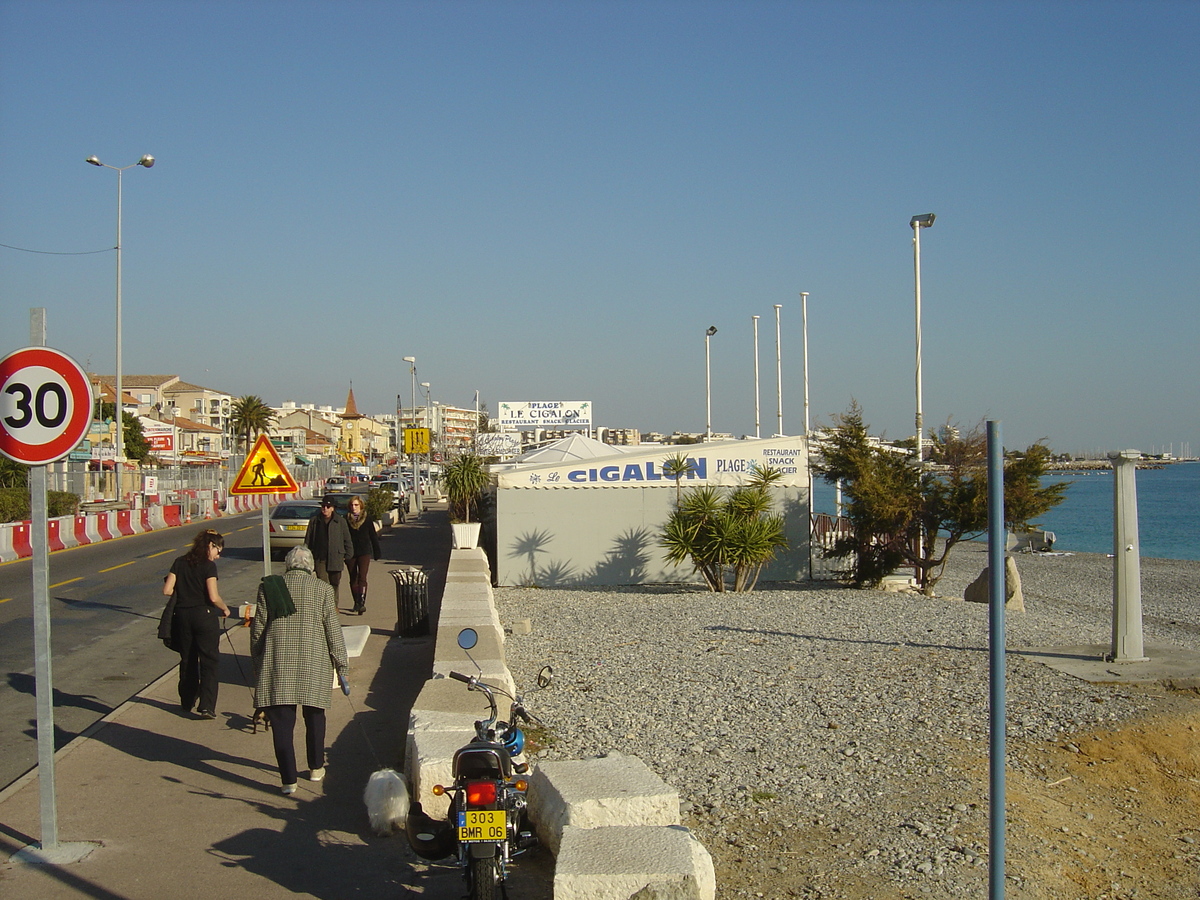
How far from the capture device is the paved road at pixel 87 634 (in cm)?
877

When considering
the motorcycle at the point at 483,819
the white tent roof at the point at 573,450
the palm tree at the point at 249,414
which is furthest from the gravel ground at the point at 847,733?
the palm tree at the point at 249,414

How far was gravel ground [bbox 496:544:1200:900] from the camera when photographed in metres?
5.34

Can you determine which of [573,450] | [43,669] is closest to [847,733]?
[43,669]

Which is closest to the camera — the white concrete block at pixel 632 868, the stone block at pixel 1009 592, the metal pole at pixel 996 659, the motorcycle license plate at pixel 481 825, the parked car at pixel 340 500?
the metal pole at pixel 996 659

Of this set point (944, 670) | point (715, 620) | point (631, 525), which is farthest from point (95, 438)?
point (944, 670)

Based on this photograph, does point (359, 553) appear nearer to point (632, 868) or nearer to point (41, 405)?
point (41, 405)

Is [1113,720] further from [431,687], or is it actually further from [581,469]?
[581,469]

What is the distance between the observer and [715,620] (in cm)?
1375

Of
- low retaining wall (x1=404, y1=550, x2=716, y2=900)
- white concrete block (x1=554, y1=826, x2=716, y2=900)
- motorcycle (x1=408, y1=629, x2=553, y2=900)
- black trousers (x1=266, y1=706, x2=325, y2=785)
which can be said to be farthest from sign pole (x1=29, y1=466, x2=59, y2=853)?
white concrete block (x1=554, y1=826, x2=716, y2=900)

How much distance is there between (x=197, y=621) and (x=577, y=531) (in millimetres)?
11223

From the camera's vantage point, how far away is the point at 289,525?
968 inches

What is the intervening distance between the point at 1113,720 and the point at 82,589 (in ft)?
55.7

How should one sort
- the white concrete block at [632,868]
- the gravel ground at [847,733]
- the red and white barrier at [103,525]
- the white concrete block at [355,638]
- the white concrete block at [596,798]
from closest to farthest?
the white concrete block at [632,868], the white concrete block at [596,798], the gravel ground at [847,733], the white concrete block at [355,638], the red and white barrier at [103,525]

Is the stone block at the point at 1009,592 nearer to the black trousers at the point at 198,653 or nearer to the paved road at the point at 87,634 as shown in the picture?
the paved road at the point at 87,634
